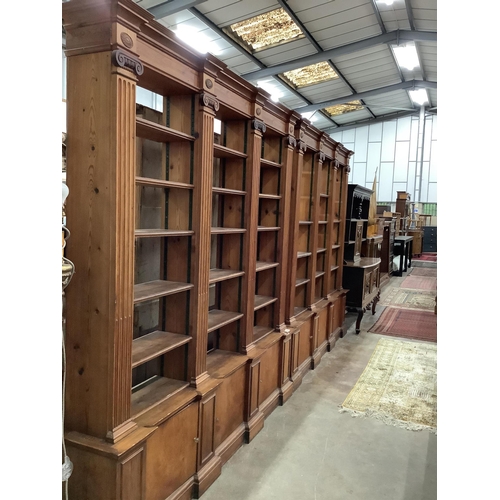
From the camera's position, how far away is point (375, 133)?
17.5 meters

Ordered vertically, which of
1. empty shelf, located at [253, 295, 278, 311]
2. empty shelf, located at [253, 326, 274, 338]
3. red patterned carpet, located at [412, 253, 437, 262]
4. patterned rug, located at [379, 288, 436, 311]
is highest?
empty shelf, located at [253, 295, 278, 311]

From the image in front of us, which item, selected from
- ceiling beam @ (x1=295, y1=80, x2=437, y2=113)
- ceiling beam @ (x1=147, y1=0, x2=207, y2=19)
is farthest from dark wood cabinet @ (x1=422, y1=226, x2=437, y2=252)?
ceiling beam @ (x1=147, y1=0, x2=207, y2=19)

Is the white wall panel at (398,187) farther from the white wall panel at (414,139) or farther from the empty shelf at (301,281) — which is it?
the empty shelf at (301,281)

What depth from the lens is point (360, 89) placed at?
1277cm

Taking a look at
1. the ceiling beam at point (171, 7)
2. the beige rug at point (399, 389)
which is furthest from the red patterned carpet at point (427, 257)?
the ceiling beam at point (171, 7)

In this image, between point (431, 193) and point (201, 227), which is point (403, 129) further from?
point (201, 227)

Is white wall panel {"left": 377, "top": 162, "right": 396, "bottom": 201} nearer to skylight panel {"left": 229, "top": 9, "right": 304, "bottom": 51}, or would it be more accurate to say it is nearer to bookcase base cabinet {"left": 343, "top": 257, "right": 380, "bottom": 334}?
skylight panel {"left": 229, "top": 9, "right": 304, "bottom": 51}

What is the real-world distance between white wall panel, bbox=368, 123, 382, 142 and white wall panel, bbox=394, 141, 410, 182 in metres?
0.82

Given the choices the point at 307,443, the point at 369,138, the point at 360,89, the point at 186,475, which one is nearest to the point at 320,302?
the point at 307,443

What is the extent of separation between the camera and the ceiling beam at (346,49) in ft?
28.2

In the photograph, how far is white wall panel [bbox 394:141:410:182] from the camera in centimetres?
1705
